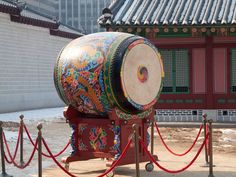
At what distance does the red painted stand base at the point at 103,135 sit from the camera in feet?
27.7

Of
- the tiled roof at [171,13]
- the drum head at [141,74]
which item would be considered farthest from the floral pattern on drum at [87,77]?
the tiled roof at [171,13]

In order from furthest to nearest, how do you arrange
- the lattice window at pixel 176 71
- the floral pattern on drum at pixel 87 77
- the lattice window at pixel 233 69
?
1. the lattice window at pixel 176 71
2. the lattice window at pixel 233 69
3. the floral pattern on drum at pixel 87 77

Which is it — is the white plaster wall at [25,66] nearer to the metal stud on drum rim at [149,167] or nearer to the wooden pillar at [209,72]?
the wooden pillar at [209,72]

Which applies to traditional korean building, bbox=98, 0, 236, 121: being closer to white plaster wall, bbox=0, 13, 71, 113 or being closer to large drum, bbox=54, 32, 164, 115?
white plaster wall, bbox=0, 13, 71, 113

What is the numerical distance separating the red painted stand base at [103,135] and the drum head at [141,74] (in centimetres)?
42

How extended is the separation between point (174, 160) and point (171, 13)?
29.0ft

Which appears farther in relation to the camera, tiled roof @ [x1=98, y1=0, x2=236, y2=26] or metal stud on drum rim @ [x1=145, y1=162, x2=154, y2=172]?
tiled roof @ [x1=98, y1=0, x2=236, y2=26]

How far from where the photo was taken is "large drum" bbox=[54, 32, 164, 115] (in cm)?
818

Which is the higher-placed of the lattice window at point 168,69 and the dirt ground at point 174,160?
→ the lattice window at point 168,69

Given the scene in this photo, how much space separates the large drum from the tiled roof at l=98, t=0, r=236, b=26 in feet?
27.6

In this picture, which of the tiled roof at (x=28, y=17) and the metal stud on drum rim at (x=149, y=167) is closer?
the metal stud on drum rim at (x=149, y=167)

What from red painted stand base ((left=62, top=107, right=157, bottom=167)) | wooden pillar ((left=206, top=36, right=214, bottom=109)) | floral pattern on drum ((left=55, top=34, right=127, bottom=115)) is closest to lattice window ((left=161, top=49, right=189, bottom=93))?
wooden pillar ((left=206, top=36, right=214, bottom=109))

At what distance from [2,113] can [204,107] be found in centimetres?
977

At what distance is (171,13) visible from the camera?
701 inches
